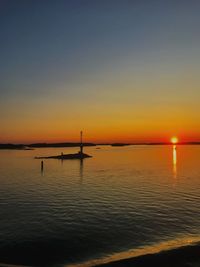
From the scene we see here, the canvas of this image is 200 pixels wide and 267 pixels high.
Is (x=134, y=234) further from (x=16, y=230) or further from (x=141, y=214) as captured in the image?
(x=16, y=230)

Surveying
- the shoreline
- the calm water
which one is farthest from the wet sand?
the calm water

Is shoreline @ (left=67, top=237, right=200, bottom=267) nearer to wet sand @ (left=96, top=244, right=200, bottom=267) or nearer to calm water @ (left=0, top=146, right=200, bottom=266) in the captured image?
wet sand @ (left=96, top=244, right=200, bottom=267)

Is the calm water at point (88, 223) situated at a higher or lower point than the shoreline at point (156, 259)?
lower

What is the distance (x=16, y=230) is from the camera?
22.2 meters

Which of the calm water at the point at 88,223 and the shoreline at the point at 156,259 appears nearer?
the shoreline at the point at 156,259

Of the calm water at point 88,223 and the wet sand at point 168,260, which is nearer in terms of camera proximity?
the wet sand at point 168,260

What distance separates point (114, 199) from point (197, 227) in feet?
42.8

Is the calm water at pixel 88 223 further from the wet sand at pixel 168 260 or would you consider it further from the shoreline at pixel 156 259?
the wet sand at pixel 168 260

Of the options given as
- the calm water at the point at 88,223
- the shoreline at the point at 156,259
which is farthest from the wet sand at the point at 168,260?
the calm water at the point at 88,223

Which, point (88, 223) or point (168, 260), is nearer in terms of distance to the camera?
point (168, 260)

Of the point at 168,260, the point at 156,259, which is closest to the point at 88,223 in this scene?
the point at 156,259

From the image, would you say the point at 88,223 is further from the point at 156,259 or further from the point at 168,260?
the point at 168,260

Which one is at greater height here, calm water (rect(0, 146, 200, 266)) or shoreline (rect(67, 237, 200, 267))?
shoreline (rect(67, 237, 200, 267))

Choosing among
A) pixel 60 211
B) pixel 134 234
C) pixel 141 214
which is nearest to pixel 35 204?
pixel 60 211
